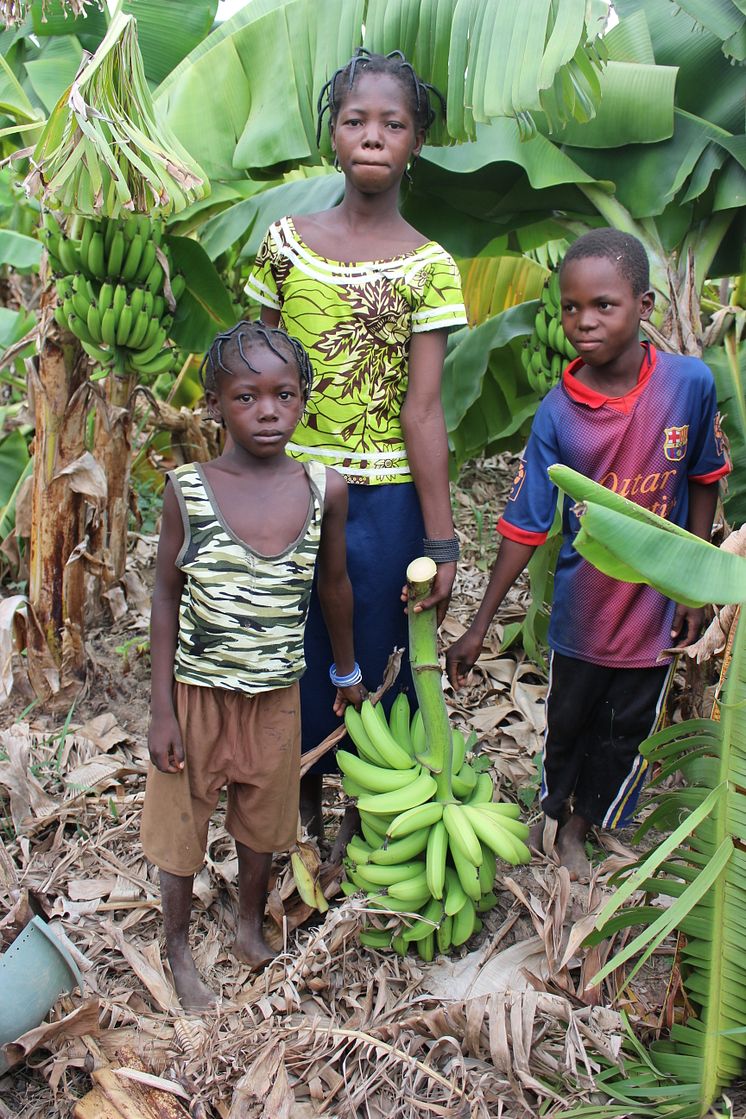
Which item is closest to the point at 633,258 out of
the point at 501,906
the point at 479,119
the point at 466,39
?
the point at 479,119

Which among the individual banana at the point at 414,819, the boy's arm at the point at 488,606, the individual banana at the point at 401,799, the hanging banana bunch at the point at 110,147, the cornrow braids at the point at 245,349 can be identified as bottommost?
the individual banana at the point at 414,819

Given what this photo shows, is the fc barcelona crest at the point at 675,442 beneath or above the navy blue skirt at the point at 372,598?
above

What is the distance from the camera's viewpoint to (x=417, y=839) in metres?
1.95

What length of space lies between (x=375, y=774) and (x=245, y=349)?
0.90 m

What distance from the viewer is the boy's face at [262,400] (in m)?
1.75

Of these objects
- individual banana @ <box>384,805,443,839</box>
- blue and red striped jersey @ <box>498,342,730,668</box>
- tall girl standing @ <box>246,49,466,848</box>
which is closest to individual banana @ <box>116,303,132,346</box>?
tall girl standing @ <box>246,49,466,848</box>

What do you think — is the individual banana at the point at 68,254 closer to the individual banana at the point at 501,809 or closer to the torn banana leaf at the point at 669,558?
the individual banana at the point at 501,809

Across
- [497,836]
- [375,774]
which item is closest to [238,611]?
[375,774]

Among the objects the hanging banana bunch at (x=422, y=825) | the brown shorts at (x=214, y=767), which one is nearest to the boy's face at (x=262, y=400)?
the hanging banana bunch at (x=422, y=825)

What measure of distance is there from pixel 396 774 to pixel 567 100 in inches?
66.3

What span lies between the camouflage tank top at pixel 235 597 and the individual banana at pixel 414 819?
354 mm

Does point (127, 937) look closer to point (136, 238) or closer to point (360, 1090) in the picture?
point (360, 1090)

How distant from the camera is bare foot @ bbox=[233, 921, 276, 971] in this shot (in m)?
2.14

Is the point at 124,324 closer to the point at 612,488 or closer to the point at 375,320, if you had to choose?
the point at 375,320
